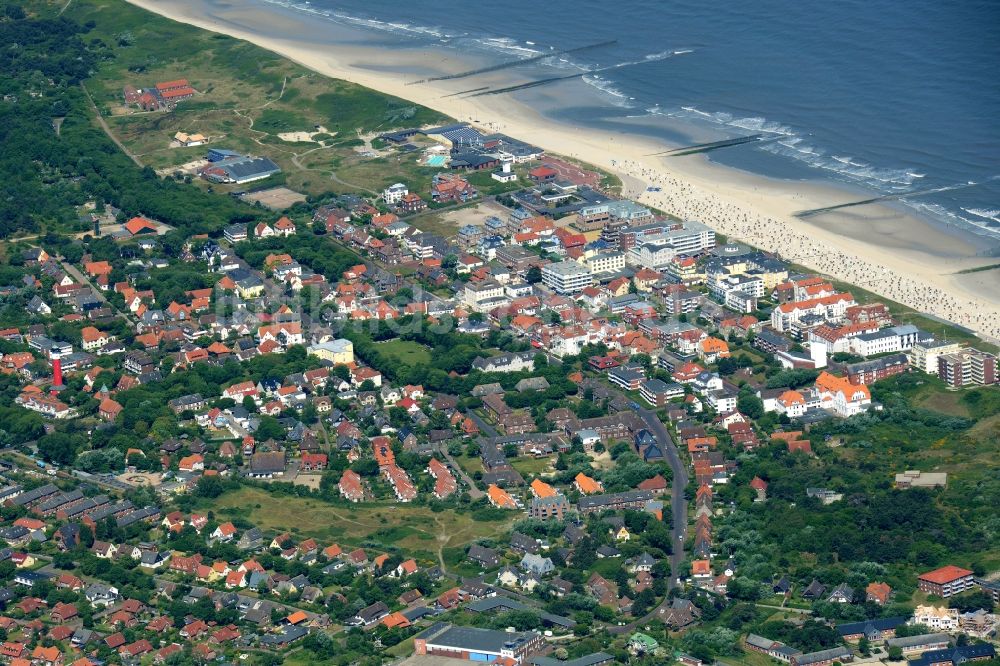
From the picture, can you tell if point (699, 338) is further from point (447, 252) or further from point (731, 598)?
point (731, 598)

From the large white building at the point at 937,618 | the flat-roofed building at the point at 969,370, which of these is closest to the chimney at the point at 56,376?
the flat-roofed building at the point at 969,370

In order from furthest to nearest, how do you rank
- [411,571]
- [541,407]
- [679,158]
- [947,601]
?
[679,158] < [541,407] < [411,571] < [947,601]

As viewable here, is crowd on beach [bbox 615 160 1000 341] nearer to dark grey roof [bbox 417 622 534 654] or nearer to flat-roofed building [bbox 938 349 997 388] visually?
flat-roofed building [bbox 938 349 997 388]

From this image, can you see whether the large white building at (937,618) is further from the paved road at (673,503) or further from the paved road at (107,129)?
the paved road at (107,129)

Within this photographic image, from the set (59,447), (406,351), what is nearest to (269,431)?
(59,447)

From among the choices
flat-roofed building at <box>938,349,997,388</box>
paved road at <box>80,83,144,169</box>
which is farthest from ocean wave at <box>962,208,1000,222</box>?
paved road at <box>80,83,144,169</box>

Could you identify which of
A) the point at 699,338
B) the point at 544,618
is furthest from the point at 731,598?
the point at 699,338
